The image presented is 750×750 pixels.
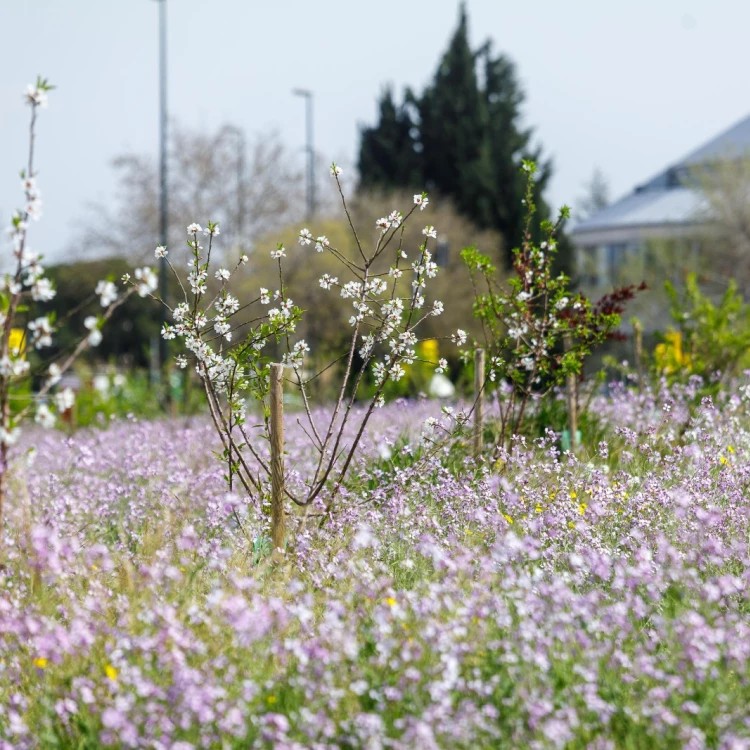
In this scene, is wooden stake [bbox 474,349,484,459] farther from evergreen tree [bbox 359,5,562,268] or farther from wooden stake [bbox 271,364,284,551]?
evergreen tree [bbox 359,5,562,268]

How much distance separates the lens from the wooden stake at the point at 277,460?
565cm

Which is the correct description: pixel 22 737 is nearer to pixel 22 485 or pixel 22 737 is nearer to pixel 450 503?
pixel 22 485

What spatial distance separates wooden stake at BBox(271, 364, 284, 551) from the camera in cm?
565

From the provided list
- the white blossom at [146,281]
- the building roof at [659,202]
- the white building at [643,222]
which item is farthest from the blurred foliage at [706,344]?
the building roof at [659,202]

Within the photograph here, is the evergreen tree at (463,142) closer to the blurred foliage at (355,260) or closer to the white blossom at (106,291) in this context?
the blurred foliage at (355,260)

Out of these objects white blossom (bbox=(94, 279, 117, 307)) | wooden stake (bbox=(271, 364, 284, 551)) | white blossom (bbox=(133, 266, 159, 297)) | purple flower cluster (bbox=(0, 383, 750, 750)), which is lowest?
purple flower cluster (bbox=(0, 383, 750, 750))

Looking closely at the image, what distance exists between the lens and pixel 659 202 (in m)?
50.4

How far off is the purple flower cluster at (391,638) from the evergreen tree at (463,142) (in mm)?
26230

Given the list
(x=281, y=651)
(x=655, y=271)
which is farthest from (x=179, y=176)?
(x=281, y=651)

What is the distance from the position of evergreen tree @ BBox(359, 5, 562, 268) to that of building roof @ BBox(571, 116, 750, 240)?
13.6 meters

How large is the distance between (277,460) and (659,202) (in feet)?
158

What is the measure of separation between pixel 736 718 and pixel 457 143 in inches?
1195

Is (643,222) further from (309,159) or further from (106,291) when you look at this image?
(106,291)

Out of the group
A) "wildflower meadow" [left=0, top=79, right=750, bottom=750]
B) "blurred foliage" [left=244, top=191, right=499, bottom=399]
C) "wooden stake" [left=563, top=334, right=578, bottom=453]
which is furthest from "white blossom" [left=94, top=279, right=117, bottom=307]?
"blurred foliage" [left=244, top=191, right=499, bottom=399]
